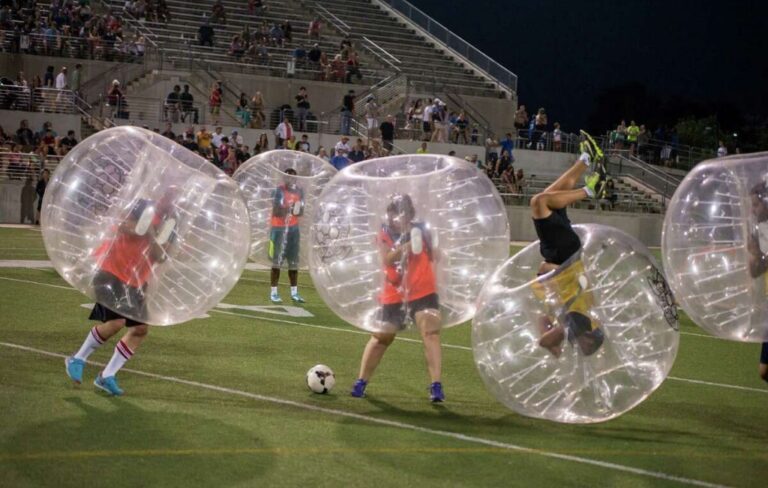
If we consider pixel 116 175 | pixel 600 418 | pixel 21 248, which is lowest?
pixel 21 248

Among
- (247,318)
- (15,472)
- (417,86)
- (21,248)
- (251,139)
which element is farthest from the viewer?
(417,86)

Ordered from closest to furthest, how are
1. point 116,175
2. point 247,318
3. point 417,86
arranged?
point 116,175, point 247,318, point 417,86

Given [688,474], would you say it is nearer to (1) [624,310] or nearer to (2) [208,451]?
(1) [624,310]

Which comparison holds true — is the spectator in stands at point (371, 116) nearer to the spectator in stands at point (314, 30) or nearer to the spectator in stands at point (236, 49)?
the spectator in stands at point (236, 49)

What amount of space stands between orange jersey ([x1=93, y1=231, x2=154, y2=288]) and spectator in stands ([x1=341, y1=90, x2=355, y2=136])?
26353mm

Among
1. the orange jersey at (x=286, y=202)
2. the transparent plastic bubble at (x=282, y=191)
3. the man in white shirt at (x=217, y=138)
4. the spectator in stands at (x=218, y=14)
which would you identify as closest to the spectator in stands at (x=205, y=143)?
the man in white shirt at (x=217, y=138)

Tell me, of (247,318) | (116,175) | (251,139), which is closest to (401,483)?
(116,175)

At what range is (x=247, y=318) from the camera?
14016mm

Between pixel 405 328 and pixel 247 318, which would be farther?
pixel 247 318

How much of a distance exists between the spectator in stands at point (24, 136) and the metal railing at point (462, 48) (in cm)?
1818

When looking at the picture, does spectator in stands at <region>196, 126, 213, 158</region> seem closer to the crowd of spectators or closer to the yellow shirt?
Result: the crowd of spectators

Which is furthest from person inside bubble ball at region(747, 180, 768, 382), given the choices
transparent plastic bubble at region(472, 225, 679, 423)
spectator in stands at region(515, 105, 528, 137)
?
spectator in stands at region(515, 105, 528, 137)

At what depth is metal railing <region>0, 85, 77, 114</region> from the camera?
30.4m

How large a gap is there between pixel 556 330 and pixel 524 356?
281 mm
